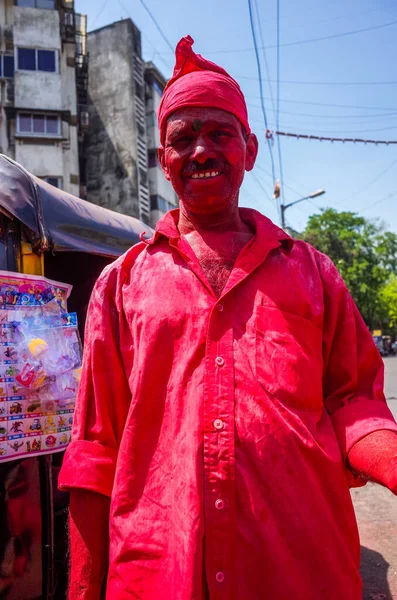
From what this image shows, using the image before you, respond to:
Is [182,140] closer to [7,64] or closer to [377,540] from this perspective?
[377,540]

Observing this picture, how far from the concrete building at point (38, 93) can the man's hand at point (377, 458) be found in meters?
18.2

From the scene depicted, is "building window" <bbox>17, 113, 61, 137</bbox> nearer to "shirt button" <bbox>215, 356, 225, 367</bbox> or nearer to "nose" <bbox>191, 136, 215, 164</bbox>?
"nose" <bbox>191, 136, 215, 164</bbox>

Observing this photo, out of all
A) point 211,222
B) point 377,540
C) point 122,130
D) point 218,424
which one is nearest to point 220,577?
point 218,424

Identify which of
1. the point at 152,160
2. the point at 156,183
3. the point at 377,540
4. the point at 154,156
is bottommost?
the point at 377,540

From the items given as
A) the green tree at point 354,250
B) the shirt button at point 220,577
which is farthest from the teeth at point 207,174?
the green tree at point 354,250

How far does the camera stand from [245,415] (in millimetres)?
1225

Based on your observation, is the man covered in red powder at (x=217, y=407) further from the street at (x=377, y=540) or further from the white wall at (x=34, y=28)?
the white wall at (x=34, y=28)

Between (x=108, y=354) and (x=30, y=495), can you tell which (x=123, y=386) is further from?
(x=30, y=495)

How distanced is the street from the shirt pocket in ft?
7.33

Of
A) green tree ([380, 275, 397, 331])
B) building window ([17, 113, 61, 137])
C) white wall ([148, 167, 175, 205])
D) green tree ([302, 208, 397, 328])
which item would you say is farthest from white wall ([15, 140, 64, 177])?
green tree ([380, 275, 397, 331])

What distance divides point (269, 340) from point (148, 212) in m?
19.8

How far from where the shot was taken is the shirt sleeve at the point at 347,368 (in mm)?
1299

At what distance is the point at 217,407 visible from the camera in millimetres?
1228

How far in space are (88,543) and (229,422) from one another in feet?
1.68
